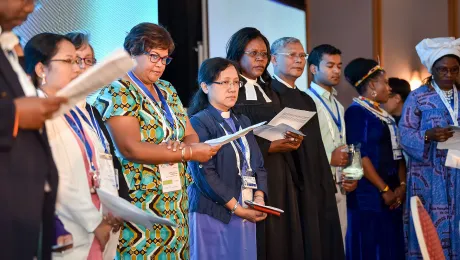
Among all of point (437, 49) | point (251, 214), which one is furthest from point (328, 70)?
point (251, 214)

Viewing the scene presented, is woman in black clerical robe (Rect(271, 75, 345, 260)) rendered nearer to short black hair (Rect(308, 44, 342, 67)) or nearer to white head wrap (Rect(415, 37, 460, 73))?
short black hair (Rect(308, 44, 342, 67))

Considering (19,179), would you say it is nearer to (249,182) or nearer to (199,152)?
(199,152)

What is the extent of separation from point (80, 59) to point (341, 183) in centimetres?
256

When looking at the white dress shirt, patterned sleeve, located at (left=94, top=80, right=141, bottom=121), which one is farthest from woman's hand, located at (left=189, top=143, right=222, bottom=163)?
the white dress shirt

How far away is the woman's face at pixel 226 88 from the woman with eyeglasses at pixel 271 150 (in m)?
0.37

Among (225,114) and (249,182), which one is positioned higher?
(225,114)

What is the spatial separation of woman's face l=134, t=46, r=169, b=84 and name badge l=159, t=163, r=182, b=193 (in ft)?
1.34

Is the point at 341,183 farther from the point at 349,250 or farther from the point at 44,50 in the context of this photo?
the point at 44,50

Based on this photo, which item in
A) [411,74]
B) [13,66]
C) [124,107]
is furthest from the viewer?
[411,74]

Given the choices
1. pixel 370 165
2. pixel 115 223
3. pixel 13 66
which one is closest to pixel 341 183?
pixel 370 165

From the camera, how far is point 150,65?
3.24 metres

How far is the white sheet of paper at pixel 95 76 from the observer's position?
6.73 ft

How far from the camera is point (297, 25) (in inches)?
276

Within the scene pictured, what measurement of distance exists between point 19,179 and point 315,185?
293 centimetres
